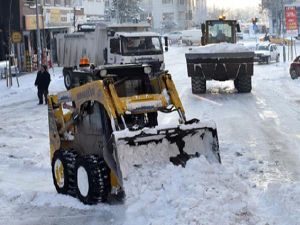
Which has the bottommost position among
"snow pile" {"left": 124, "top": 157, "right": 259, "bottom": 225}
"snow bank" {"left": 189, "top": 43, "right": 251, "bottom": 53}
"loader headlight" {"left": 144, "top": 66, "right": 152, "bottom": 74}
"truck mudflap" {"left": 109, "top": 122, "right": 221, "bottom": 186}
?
"snow pile" {"left": 124, "top": 157, "right": 259, "bottom": 225}

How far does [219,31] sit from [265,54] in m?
15.4

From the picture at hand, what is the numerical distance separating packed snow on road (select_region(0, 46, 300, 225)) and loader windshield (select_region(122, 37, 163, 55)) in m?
8.41

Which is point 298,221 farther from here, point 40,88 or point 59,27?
point 59,27

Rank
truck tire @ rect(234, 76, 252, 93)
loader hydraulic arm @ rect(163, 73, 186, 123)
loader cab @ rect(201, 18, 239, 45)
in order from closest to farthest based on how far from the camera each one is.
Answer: loader hydraulic arm @ rect(163, 73, 186, 123) → truck tire @ rect(234, 76, 252, 93) → loader cab @ rect(201, 18, 239, 45)

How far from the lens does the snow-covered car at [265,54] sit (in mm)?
41906

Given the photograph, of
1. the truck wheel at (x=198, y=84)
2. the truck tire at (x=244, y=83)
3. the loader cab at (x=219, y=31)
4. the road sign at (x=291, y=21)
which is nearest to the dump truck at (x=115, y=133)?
the truck wheel at (x=198, y=84)

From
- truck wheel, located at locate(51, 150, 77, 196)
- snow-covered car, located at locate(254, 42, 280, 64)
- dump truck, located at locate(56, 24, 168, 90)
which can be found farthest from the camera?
snow-covered car, located at locate(254, 42, 280, 64)

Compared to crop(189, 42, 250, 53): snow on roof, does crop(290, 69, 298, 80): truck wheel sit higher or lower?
lower

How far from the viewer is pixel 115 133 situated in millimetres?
8375

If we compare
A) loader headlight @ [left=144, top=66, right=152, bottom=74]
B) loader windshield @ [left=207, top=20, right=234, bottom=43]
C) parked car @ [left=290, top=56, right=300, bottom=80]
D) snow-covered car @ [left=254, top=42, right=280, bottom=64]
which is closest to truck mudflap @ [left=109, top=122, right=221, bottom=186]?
loader headlight @ [left=144, top=66, right=152, bottom=74]

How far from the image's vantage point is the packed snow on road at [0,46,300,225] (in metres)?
7.95

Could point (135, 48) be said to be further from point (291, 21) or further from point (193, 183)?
point (193, 183)

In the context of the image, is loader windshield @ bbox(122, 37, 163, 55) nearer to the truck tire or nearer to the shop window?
the truck tire

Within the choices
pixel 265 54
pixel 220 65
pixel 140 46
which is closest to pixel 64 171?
pixel 220 65
